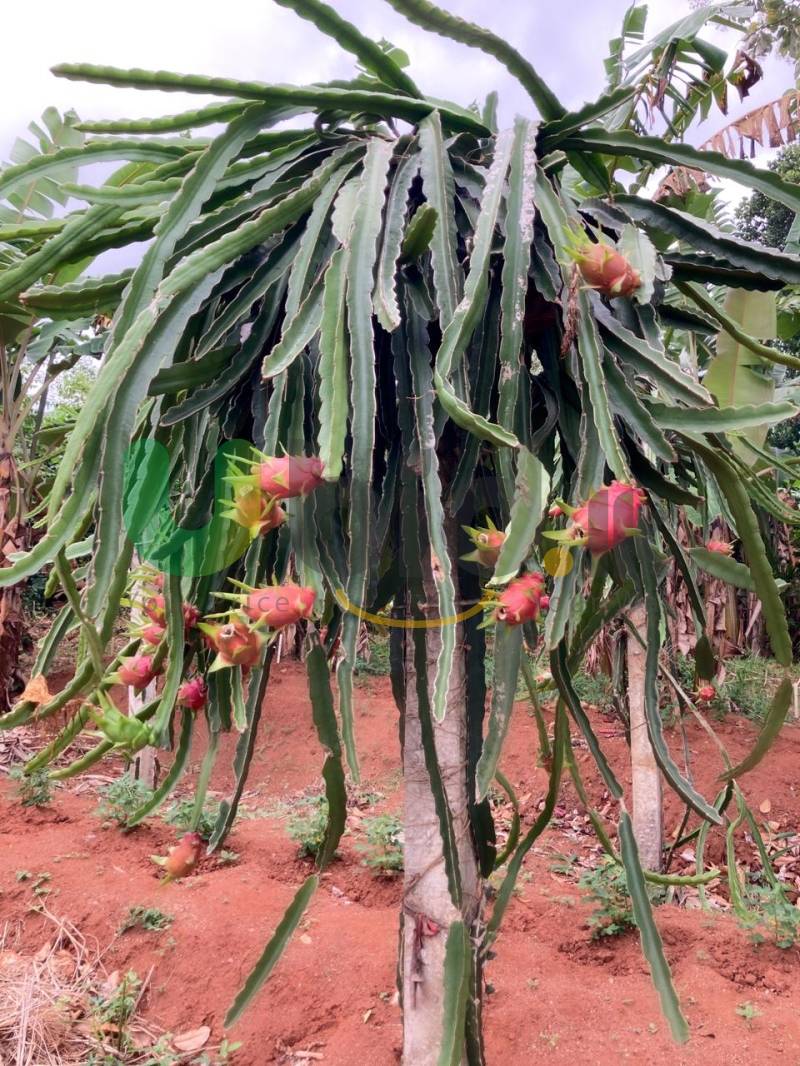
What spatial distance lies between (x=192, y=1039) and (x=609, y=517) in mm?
1788

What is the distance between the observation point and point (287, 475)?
828 millimetres

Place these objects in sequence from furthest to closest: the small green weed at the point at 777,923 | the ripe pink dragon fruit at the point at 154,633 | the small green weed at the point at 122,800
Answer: the small green weed at the point at 122,800 < the small green weed at the point at 777,923 < the ripe pink dragon fruit at the point at 154,633

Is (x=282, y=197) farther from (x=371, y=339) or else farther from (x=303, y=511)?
(x=303, y=511)

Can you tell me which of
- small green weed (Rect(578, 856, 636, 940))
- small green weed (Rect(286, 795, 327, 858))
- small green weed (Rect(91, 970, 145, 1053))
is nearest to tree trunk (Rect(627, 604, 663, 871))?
small green weed (Rect(578, 856, 636, 940))

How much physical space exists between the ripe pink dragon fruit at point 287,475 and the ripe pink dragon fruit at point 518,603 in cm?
24

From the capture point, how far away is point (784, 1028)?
5.77 feet

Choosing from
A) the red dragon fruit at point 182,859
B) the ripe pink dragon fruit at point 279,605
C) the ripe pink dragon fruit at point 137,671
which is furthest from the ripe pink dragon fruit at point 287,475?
the red dragon fruit at point 182,859

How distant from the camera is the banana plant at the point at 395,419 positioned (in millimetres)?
835

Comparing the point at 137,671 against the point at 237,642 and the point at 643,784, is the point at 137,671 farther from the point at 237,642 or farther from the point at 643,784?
the point at 643,784

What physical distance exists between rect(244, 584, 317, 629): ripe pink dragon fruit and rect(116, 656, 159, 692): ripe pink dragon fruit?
0.81ft

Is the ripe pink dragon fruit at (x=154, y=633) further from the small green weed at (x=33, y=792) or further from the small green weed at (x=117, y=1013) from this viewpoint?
the small green weed at (x=33, y=792)

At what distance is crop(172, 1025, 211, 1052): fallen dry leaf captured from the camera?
1838 mm

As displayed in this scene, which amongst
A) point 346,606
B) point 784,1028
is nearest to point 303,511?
point 346,606

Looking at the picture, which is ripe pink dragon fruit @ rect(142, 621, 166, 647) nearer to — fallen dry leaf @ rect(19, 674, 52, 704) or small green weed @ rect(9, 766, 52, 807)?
fallen dry leaf @ rect(19, 674, 52, 704)
